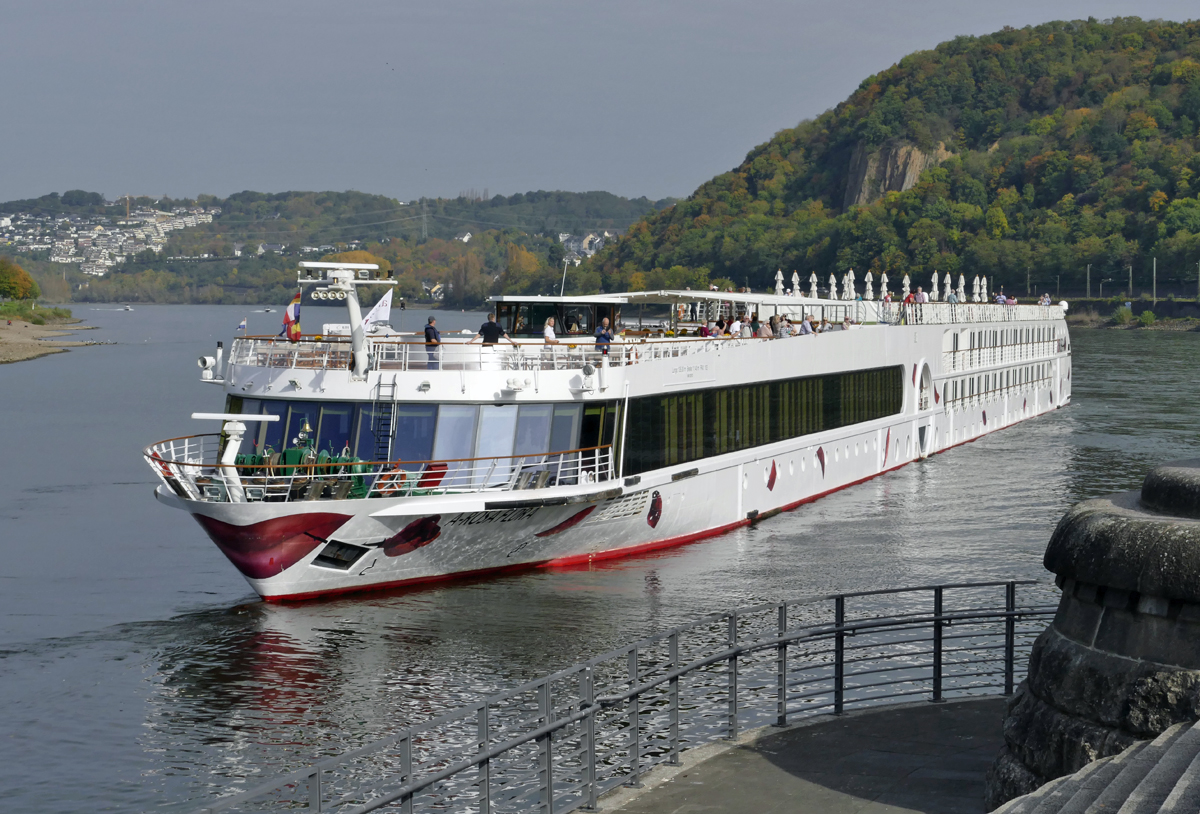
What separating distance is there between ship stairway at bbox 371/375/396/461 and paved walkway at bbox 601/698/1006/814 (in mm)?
13231

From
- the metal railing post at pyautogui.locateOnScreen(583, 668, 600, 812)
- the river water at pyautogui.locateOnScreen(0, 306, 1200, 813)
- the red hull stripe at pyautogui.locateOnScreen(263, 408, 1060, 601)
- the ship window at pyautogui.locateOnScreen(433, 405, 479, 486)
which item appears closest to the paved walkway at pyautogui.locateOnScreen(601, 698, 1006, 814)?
the metal railing post at pyautogui.locateOnScreen(583, 668, 600, 812)

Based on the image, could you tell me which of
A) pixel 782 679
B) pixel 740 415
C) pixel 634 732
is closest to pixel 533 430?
pixel 740 415

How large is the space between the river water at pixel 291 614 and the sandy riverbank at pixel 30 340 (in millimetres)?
75554

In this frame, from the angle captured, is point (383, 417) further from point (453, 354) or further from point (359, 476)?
point (359, 476)

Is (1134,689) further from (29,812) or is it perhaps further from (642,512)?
(642,512)

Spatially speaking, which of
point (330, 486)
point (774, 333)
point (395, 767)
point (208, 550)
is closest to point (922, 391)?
point (774, 333)

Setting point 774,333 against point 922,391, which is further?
point 922,391

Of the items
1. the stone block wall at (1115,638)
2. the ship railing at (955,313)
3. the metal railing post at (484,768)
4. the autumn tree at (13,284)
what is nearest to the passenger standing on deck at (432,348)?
the metal railing post at (484,768)

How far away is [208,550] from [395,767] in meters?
15.7

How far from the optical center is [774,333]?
3328 cm

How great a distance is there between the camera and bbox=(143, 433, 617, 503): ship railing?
21625mm

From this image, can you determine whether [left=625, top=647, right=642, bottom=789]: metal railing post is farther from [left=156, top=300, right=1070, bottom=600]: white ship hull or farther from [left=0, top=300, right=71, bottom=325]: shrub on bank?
[left=0, top=300, right=71, bottom=325]: shrub on bank

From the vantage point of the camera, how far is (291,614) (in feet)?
73.5

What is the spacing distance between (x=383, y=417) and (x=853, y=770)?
14.9 meters
